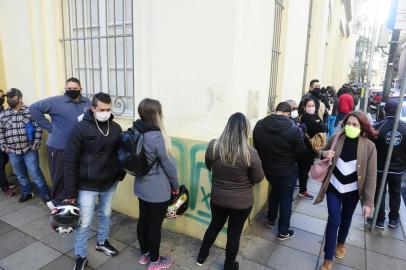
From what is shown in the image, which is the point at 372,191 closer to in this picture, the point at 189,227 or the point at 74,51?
the point at 189,227

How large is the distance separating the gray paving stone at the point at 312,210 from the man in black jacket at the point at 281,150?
80 cm

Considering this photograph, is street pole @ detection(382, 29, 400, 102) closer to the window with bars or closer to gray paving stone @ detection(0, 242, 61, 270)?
the window with bars

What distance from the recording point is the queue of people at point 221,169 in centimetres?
271

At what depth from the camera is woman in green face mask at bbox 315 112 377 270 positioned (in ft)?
9.77

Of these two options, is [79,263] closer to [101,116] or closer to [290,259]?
[101,116]

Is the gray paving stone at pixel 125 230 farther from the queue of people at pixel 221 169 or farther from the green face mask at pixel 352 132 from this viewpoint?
the green face mask at pixel 352 132

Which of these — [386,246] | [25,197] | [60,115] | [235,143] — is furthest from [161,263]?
[25,197]

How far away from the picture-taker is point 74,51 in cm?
479

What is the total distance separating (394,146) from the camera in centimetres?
386

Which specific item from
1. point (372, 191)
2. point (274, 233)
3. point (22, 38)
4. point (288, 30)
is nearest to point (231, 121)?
point (372, 191)

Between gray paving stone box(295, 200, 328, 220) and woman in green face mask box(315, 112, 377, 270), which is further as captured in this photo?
gray paving stone box(295, 200, 328, 220)

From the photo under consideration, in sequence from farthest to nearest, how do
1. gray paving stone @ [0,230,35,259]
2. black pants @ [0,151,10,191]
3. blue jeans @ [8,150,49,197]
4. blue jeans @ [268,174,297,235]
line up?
1. black pants @ [0,151,10,191]
2. blue jeans @ [8,150,49,197]
3. blue jeans @ [268,174,297,235]
4. gray paving stone @ [0,230,35,259]

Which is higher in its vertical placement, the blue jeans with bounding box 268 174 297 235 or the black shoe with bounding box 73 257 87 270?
the blue jeans with bounding box 268 174 297 235

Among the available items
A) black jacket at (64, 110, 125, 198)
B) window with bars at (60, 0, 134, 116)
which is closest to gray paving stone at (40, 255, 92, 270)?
black jacket at (64, 110, 125, 198)
